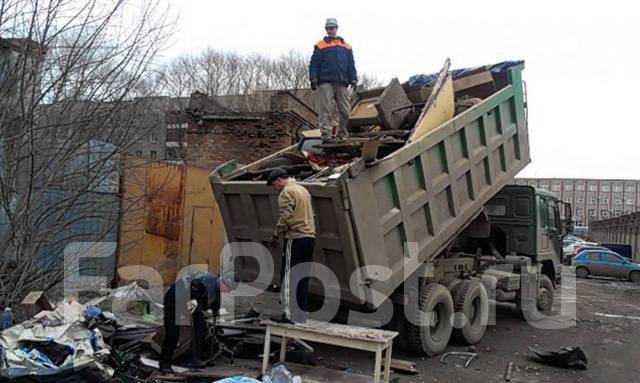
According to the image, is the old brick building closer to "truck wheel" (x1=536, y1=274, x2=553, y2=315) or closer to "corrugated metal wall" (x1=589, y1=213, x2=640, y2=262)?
"truck wheel" (x1=536, y1=274, x2=553, y2=315)

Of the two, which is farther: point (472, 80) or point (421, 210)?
point (472, 80)

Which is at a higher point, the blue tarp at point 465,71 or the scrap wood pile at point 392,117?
the blue tarp at point 465,71

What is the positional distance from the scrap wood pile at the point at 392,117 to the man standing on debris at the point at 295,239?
420 millimetres

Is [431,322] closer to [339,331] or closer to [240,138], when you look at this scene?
[339,331]

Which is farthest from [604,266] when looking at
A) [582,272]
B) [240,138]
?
[240,138]

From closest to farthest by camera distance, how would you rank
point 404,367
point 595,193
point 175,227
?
point 404,367 < point 175,227 < point 595,193

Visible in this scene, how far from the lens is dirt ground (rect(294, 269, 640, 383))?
20.1ft

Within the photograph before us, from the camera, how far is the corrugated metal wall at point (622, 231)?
30.7 metres

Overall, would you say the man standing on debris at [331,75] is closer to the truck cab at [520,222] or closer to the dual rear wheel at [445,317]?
the dual rear wheel at [445,317]

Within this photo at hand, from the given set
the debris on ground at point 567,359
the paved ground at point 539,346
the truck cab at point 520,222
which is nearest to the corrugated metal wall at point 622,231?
the paved ground at point 539,346

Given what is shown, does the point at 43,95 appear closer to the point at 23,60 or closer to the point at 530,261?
the point at 23,60

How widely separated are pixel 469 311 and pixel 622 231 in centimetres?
3392

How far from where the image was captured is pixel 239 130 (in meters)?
13.0

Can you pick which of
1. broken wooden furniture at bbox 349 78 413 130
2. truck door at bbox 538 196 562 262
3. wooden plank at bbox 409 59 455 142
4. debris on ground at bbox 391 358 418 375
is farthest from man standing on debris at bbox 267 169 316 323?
truck door at bbox 538 196 562 262
